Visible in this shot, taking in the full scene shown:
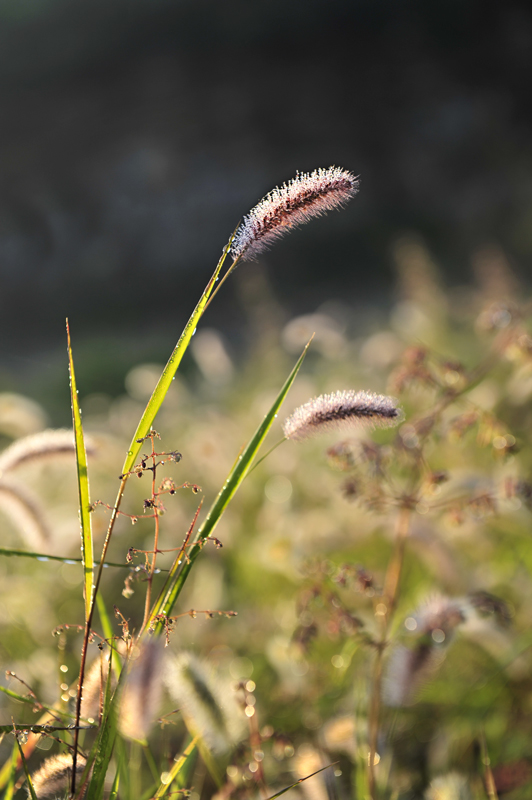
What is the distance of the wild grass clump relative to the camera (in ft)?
2.77

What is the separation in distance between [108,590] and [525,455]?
2329mm

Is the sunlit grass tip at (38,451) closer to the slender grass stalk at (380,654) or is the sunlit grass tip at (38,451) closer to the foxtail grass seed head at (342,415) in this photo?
the foxtail grass seed head at (342,415)

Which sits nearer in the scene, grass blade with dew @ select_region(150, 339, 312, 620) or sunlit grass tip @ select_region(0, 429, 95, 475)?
grass blade with dew @ select_region(150, 339, 312, 620)

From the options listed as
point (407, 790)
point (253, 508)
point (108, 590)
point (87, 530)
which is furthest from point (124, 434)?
point (87, 530)

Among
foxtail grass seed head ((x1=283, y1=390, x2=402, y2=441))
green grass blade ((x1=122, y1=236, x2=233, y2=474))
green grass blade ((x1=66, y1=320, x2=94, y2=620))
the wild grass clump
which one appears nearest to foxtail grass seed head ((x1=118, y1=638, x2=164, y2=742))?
the wild grass clump

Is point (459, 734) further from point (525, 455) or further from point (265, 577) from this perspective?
point (525, 455)

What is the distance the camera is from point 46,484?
162 inches

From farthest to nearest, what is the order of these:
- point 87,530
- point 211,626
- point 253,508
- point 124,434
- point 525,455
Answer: point 124,434
point 253,508
point 525,455
point 211,626
point 87,530

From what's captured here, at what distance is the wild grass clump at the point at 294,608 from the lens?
845 millimetres

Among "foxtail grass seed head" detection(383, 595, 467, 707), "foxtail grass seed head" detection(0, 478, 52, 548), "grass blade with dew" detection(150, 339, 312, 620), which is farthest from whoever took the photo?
"foxtail grass seed head" detection(0, 478, 52, 548)

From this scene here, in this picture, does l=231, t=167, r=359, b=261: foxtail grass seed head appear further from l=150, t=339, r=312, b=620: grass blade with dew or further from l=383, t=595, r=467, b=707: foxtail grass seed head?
l=383, t=595, r=467, b=707: foxtail grass seed head

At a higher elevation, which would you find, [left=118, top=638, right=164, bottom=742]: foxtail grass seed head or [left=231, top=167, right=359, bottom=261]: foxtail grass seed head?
[left=231, top=167, right=359, bottom=261]: foxtail grass seed head

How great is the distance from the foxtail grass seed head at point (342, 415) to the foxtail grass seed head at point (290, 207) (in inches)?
10.4

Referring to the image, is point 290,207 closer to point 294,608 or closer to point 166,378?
point 166,378
